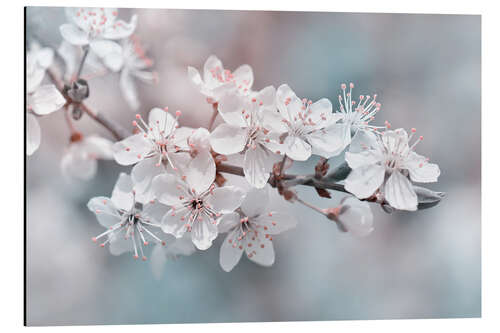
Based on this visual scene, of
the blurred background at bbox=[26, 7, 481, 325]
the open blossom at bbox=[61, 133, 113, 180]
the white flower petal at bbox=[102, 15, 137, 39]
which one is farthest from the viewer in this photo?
the blurred background at bbox=[26, 7, 481, 325]

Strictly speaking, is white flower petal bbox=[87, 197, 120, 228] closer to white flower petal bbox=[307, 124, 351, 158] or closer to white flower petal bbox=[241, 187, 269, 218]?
white flower petal bbox=[241, 187, 269, 218]

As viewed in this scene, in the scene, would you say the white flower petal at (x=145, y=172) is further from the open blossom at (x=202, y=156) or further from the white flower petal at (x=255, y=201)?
the white flower petal at (x=255, y=201)

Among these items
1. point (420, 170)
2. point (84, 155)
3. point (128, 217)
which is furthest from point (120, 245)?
point (420, 170)

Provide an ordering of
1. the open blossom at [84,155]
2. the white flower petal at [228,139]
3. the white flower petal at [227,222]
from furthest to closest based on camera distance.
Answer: the open blossom at [84,155], the white flower petal at [227,222], the white flower petal at [228,139]

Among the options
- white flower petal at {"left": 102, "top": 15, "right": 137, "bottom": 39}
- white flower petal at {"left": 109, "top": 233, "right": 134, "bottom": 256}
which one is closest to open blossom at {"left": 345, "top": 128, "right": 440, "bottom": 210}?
white flower petal at {"left": 109, "top": 233, "right": 134, "bottom": 256}

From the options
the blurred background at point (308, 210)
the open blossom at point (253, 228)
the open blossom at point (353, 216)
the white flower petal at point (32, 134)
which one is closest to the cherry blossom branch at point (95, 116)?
the white flower petal at point (32, 134)

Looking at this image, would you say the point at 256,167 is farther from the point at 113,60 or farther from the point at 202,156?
the point at 113,60
